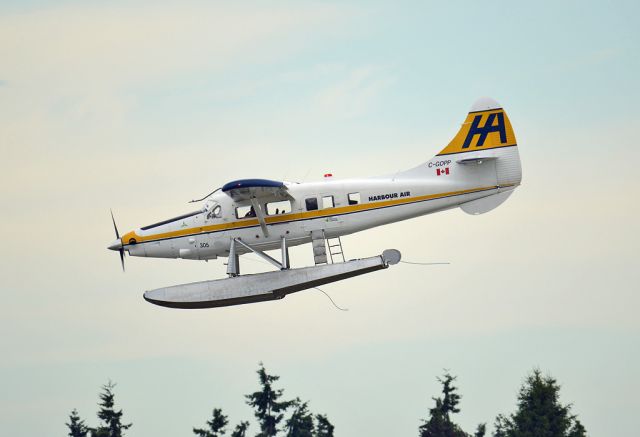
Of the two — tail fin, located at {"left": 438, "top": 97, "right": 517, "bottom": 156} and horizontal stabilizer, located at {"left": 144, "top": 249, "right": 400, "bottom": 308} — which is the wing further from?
tail fin, located at {"left": 438, "top": 97, "right": 517, "bottom": 156}

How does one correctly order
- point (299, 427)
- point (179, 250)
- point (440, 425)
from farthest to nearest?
point (299, 427)
point (440, 425)
point (179, 250)

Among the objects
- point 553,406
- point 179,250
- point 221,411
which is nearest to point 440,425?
point 553,406

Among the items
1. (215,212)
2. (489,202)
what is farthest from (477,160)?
(215,212)

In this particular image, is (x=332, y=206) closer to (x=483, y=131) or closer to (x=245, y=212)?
(x=245, y=212)

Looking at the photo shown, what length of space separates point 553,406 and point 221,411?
62.5ft

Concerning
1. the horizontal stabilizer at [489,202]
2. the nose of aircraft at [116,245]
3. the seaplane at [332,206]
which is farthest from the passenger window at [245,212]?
the horizontal stabilizer at [489,202]

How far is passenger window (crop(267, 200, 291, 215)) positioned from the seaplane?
0.10ft

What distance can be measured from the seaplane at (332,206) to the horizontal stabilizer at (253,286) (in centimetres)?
3

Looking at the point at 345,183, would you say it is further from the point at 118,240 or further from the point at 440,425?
the point at 440,425

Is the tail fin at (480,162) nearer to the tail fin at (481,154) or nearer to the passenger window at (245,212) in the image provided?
the tail fin at (481,154)

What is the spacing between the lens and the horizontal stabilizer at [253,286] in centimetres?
4725

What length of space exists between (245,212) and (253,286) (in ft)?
7.91

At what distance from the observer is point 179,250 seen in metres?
49.6

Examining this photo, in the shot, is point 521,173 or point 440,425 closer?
point 521,173
